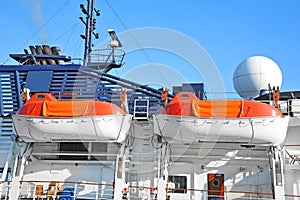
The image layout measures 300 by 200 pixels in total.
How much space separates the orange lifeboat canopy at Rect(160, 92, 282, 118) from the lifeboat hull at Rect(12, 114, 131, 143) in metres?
1.37

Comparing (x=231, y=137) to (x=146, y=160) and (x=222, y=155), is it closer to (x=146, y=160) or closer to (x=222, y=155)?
(x=222, y=155)

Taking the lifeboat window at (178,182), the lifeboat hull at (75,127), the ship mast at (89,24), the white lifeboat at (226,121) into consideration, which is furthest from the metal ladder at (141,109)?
the ship mast at (89,24)

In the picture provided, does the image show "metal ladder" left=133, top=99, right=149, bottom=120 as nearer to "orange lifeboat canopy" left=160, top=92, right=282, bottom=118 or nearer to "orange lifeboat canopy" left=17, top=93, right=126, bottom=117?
"orange lifeboat canopy" left=17, top=93, right=126, bottom=117

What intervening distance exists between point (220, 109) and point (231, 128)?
54 centimetres

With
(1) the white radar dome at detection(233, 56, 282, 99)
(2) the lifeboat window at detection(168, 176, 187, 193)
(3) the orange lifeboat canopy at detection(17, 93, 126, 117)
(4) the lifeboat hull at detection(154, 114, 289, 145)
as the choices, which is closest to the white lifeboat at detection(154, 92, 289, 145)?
(4) the lifeboat hull at detection(154, 114, 289, 145)

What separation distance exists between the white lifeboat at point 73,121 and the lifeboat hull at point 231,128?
1.29 metres

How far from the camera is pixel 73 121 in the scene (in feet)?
28.7

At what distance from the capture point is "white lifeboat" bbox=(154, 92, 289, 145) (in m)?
8.41

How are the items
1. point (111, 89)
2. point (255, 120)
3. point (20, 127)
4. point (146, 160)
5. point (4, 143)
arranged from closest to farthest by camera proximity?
point (255, 120) < point (20, 127) < point (146, 160) < point (4, 143) < point (111, 89)

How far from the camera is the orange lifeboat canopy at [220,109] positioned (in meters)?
8.46

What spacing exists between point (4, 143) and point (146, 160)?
15.1ft

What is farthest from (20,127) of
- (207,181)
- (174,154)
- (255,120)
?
(255,120)

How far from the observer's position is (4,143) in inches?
424

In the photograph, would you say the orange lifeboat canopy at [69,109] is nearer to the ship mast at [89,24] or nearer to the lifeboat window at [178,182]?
the lifeboat window at [178,182]
